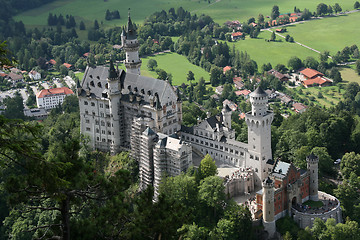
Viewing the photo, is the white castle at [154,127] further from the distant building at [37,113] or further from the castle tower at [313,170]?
the distant building at [37,113]

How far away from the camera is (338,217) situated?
10425cm

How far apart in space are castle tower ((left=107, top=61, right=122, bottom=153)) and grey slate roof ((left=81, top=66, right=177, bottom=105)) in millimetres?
1850


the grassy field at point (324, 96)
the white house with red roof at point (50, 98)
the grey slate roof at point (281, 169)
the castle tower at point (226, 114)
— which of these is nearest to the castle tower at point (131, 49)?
the castle tower at point (226, 114)

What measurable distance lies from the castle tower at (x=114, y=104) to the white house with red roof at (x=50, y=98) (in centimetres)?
6975

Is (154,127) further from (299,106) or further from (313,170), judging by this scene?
(299,106)

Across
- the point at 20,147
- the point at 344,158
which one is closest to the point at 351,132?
the point at 344,158

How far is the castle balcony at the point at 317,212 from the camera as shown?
101 m

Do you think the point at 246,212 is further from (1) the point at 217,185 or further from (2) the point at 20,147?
(2) the point at 20,147

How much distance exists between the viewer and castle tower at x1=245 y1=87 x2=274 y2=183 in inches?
4173

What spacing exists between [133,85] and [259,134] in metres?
29.3

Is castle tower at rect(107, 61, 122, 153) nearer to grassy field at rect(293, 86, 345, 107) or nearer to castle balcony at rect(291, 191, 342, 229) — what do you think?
castle balcony at rect(291, 191, 342, 229)

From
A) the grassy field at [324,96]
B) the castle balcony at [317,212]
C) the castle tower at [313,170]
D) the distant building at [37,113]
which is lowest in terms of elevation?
the grassy field at [324,96]

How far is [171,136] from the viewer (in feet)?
370

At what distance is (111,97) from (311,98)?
3618 inches
